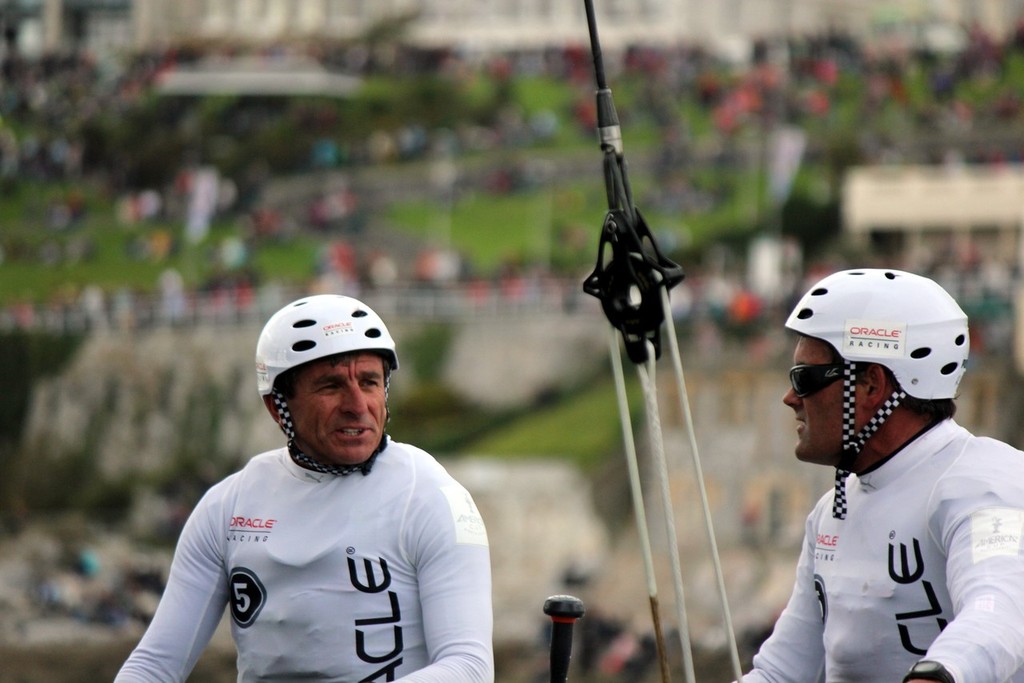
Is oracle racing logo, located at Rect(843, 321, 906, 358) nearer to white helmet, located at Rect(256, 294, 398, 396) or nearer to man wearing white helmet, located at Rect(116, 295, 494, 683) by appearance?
man wearing white helmet, located at Rect(116, 295, 494, 683)

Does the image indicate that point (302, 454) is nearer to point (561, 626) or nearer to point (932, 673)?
point (561, 626)

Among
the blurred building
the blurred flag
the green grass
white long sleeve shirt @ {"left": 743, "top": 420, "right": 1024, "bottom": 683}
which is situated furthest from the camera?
the blurred building

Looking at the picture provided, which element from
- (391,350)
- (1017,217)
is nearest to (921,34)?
(1017,217)

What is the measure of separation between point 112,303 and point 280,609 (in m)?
45.8

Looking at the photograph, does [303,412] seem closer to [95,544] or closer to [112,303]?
[95,544]

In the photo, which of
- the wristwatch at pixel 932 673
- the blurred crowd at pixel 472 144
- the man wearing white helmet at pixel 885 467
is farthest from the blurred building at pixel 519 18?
the wristwatch at pixel 932 673

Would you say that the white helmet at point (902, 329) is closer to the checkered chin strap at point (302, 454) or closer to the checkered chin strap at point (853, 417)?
the checkered chin strap at point (853, 417)

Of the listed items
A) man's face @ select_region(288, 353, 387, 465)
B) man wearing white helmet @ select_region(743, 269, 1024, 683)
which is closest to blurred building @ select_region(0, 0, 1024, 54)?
man's face @ select_region(288, 353, 387, 465)

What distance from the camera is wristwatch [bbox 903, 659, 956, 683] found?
522 cm

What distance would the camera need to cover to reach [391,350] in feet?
21.0

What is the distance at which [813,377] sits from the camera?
6223 mm

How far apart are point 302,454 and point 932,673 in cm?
202

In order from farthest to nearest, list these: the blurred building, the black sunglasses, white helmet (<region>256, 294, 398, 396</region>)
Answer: the blurred building
white helmet (<region>256, 294, 398, 396</region>)
the black sunglasses

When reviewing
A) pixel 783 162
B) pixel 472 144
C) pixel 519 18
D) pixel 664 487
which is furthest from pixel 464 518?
pixel 519 18
